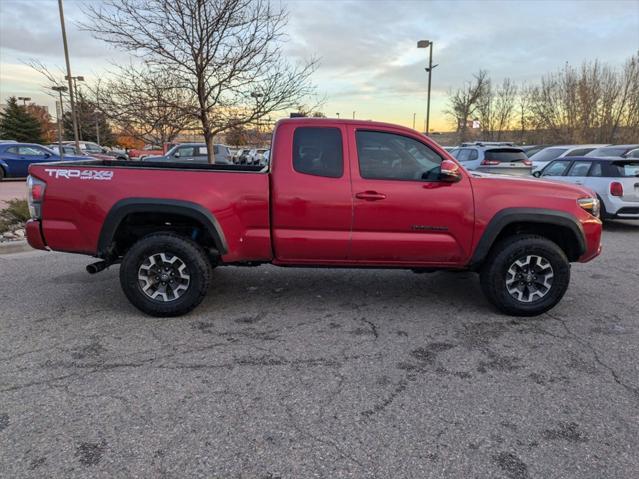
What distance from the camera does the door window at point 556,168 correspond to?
11109 mm

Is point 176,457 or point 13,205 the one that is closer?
point 176,457

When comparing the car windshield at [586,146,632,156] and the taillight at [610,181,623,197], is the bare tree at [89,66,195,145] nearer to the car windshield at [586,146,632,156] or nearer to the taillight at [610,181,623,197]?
the taillight at [610,181,623,197]

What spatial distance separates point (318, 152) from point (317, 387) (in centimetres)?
224

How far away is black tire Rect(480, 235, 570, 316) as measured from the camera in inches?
175

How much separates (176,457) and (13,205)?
8.86 meters

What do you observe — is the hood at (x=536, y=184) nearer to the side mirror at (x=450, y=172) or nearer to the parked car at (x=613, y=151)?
the side mirror at (x=450, y=172)

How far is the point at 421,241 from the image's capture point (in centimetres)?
442

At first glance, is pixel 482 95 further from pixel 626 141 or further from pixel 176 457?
pixel 176 457

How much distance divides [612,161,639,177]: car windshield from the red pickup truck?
20.0 ft

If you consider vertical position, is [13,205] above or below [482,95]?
below

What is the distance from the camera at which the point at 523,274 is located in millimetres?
4527

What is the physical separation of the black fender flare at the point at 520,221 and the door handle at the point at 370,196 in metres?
1.08

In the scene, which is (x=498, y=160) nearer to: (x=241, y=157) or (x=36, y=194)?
(x=241, y=157)

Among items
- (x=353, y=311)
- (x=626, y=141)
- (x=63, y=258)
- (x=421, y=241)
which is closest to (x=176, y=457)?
(x=353, y=311)
